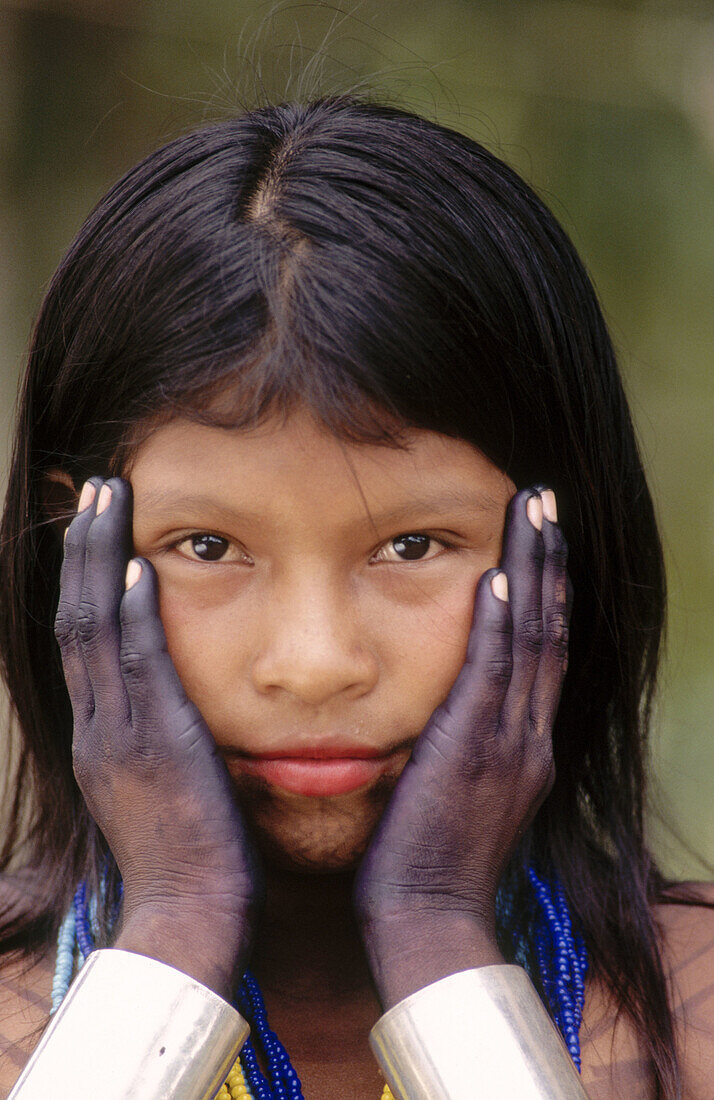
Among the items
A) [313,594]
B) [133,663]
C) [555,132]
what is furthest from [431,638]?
[555,132]

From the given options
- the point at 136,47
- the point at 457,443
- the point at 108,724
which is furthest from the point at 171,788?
the point at 136,47

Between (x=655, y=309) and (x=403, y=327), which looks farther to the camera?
(x=655, y=309)

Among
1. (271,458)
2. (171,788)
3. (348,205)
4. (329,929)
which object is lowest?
(329,929)

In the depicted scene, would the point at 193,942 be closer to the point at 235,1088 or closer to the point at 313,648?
the point at 235,1088

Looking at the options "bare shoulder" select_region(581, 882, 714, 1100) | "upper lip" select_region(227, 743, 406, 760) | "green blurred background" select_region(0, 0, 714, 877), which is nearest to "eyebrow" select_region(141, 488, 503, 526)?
"upper lip" select_region(227, 743, 406, 760)

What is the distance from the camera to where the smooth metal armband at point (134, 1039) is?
1.33 meters

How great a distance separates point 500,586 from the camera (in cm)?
163

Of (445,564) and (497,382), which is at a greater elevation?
(497,382)

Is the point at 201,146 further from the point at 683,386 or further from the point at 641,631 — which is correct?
the point at 683,386

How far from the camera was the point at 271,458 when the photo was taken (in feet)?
4.89

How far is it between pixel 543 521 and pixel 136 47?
2983mm

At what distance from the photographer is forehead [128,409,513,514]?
4.88ft

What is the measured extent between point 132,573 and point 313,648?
12.3 inches

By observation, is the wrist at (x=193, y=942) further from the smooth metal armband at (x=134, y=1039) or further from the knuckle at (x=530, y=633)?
the knuckle at (x=530, y=633)
